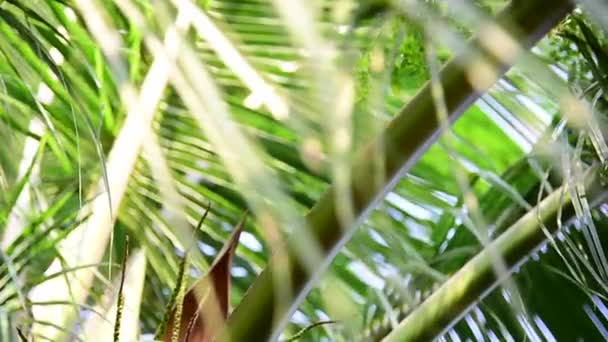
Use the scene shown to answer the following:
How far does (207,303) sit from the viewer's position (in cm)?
60

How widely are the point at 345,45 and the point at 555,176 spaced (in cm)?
69

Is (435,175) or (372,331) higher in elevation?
(435,175)

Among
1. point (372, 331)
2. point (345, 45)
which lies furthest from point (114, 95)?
point (345, 45)

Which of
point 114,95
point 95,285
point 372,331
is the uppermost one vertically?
point 114,95

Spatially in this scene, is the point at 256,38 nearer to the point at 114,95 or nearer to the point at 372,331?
the point at 114,95

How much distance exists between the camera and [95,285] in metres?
0.79

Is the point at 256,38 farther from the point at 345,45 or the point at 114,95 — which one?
the point at 345,45

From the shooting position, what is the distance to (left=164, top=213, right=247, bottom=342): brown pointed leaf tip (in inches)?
23.7

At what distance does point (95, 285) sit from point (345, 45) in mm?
585

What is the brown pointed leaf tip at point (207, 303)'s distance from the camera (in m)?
0.60

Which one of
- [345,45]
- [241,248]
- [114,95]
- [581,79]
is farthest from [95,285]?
[345,45]

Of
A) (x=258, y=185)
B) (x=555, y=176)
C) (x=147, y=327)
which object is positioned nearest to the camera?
(x=258, y=185)

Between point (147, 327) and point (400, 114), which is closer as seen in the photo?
point (400, 114)

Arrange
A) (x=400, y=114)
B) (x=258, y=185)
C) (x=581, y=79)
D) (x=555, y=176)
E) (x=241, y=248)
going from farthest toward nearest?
(x=241, y=248), (x=555, y=176), (x=581, y=79), (x=400, y=114), (x=258, y=185)
